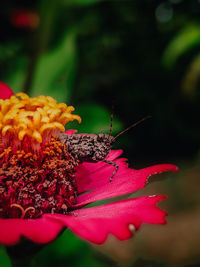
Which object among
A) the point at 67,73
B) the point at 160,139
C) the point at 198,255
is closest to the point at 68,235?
the point at 67,73

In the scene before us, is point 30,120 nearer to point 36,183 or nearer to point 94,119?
point 36,183

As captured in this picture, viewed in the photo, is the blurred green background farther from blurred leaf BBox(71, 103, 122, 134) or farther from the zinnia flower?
the zinnia flower

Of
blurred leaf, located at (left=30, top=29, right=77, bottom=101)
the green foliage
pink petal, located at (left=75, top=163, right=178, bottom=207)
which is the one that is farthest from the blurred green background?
pink petal, located at (left=75, top=163, right=178, bottom=207)

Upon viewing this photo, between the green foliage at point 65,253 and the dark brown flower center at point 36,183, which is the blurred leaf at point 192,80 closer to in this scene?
A: the green foliage at point 65,253

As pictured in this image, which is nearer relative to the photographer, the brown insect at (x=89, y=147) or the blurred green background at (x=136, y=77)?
the brown insect at (x=89, y=147)

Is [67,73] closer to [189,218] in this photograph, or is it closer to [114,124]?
[114,124]

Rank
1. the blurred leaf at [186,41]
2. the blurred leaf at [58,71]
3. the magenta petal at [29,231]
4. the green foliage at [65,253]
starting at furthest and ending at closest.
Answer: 1. the blurred leaf at [186,41]
2. the blurred leaf at [58,71]
3. the green foliage at [65,253]
4. the magenta petal at [29,231]

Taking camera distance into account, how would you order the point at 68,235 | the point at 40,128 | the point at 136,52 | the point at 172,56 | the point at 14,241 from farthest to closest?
the point at 136,52, the point at 172,56, the point at 68,235, the point at 40,128, the point at 14,241

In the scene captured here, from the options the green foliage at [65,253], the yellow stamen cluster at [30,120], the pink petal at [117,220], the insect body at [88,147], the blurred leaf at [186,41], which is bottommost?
the green foliage at [65,253]

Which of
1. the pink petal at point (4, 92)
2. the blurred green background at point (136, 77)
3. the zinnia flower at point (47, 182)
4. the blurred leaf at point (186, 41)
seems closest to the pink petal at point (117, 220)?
the zinnia flower at point (47, 182)
